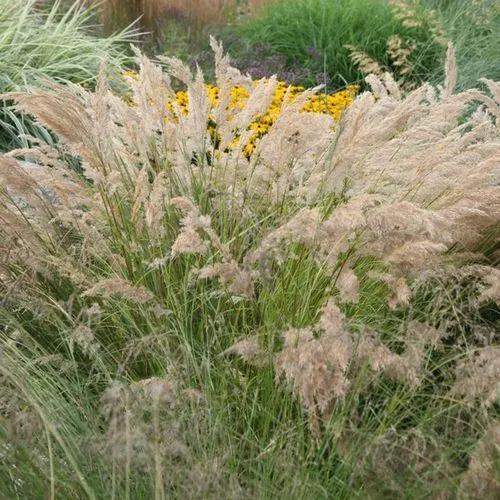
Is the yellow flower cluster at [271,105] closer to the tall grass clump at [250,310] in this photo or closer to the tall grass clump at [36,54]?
the tall grass clump at [36,54]

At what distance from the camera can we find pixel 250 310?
3.27 meters

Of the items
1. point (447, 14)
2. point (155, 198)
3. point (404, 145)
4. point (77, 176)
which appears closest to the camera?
point (155, 198)

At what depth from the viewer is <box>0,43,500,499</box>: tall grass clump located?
Result: 7.54 feet

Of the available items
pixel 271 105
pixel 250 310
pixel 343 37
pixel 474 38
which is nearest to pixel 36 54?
pixel 271 105

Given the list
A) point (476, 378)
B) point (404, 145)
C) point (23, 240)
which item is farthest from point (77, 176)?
point (476, 378)

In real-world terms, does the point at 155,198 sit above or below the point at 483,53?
above

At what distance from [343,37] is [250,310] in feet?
20.1

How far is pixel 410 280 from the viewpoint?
3314 millimetres

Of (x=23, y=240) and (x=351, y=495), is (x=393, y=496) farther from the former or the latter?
(x=23, y=240)

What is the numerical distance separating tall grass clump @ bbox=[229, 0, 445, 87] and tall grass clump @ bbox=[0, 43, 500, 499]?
4506mm

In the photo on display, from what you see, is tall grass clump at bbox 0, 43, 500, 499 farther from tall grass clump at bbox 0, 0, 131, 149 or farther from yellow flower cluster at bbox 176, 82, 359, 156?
tall grass clump at bbox 0, 0, 131, 149

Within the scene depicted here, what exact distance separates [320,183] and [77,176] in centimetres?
99

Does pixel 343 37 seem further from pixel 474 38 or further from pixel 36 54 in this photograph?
pixel 36 54

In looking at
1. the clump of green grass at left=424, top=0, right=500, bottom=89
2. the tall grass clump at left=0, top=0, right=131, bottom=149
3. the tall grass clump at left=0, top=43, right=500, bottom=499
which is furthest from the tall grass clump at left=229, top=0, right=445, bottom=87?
the tall grass clump at left=0, top=43, right=500, bottom=499
